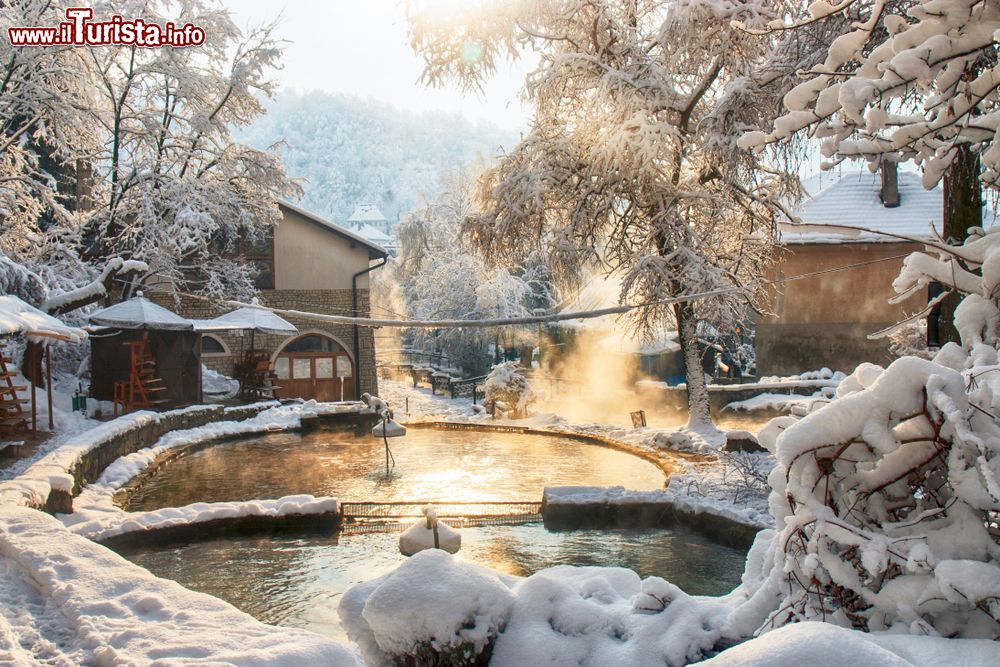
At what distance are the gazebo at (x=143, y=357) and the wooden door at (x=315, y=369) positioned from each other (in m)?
5.04

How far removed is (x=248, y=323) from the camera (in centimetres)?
2372

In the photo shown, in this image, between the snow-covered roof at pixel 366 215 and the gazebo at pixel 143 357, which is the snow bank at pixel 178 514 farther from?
the snow-covered roof at pixel 366 215

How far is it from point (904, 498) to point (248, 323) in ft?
73.4

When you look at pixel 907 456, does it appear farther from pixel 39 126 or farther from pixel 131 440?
pixel 39 126

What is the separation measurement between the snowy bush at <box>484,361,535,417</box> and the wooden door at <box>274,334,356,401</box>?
715cm

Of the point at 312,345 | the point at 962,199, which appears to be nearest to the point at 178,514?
the point at 962,199

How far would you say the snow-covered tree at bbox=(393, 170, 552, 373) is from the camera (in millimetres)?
32875

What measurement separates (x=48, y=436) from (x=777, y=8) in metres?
16.2

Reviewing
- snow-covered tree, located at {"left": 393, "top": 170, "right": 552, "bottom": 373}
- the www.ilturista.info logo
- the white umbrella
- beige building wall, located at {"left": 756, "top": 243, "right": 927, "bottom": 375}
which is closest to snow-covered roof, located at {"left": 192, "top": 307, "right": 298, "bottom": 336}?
the white umbrella

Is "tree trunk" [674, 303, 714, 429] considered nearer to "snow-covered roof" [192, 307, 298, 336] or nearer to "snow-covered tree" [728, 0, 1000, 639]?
"snow-covered roof" [192, 307, 298, 336]

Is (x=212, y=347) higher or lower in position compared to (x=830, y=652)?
higher

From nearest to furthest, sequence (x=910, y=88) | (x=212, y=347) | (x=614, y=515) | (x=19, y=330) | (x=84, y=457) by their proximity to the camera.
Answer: (x=910, y=88), (x=614, y=515), (x=84, y=457), (x=19, y=330), (x=212, y=347)

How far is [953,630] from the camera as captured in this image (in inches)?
123

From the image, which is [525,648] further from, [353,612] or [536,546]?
[536,546]
